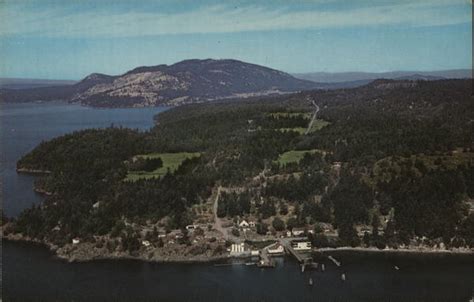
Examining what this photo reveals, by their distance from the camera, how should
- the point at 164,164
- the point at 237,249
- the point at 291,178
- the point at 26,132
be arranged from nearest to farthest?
the point at 237,249, the point at 291,178, the point at 164,164, the point at 26,132

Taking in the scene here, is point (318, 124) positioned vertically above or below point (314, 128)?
above

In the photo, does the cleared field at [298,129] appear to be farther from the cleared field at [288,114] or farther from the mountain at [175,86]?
the mountain at [175,86]

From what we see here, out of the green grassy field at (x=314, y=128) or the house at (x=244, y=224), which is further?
the green grassy field at (x=314, y=128)

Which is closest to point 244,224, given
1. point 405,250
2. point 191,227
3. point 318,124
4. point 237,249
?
point 191,227

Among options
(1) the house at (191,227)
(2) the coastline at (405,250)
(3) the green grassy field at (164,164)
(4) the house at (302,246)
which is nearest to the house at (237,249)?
(4) the house at (302,246)

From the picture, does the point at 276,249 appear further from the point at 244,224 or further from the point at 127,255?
the point at 127,255

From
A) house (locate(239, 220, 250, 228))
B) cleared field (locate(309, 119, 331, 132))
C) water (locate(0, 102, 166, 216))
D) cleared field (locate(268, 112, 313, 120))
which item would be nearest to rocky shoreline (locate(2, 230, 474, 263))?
house (locate(239, 220, 250, 228))
